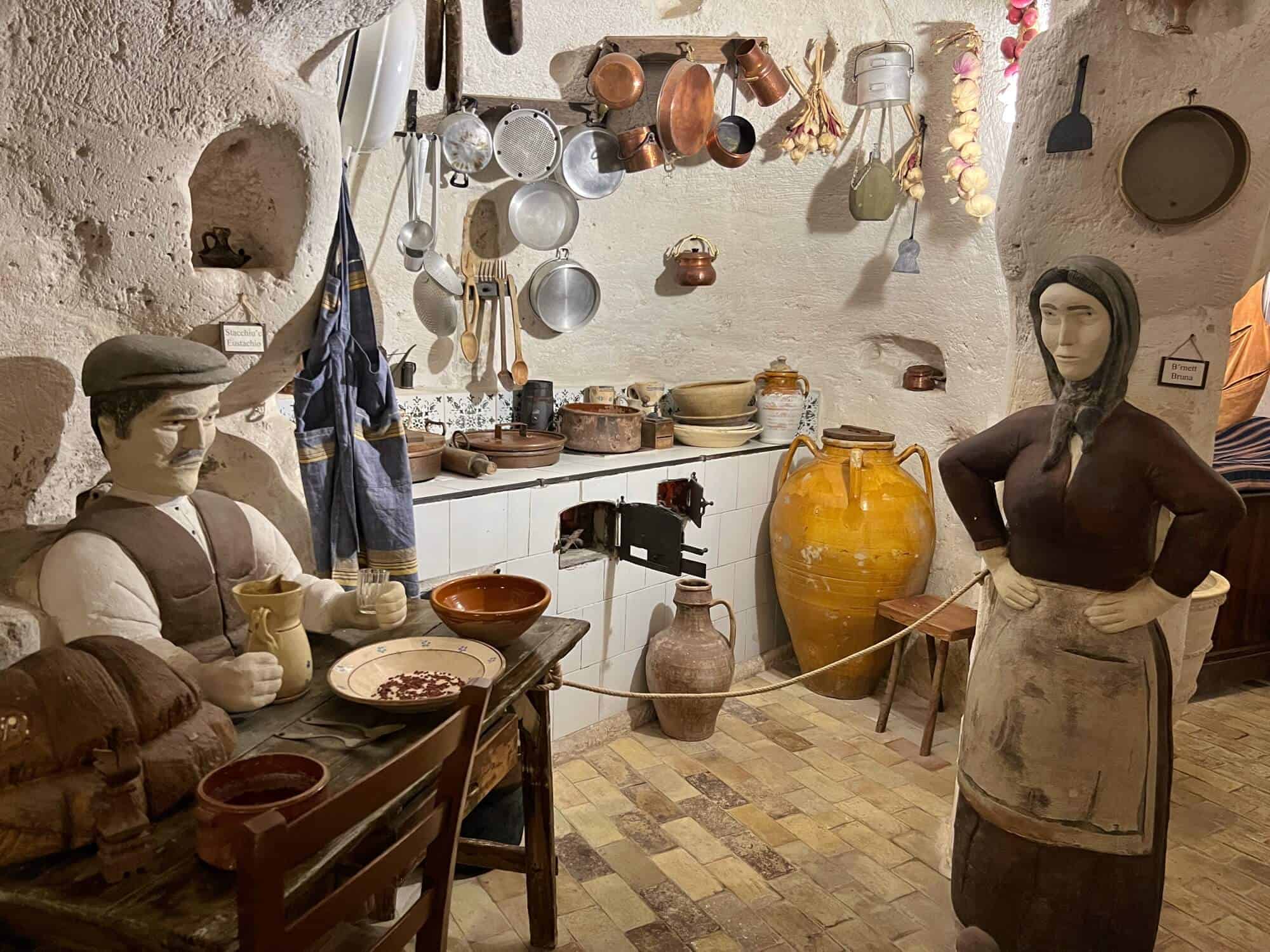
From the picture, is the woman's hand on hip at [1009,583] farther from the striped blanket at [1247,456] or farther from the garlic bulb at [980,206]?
the striped blanket at [1247,456]

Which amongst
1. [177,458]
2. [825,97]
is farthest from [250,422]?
[825,97]

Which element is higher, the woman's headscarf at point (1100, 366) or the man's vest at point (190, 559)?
the woman's headscarf at point (1100, 366)

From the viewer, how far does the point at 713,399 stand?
3.93 metres

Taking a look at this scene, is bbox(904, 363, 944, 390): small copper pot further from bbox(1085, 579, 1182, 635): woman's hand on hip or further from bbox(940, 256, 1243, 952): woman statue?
bbox(1085, 579, 1182, 635): woman's hand on hip

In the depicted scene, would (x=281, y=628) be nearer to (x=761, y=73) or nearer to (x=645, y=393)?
(x=645, y=393)

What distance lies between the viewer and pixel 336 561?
2268 mm

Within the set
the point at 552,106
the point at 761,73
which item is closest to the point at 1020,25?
the point at 761,73

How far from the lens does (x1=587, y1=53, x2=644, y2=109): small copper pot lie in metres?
3.43

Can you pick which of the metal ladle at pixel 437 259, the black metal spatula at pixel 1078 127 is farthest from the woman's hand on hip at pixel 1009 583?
the metal ladle at pixel 437 259

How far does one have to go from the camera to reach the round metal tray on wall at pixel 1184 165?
202cm

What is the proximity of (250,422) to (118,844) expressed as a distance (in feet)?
4.04

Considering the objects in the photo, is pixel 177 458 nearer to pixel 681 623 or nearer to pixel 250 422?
pixel 250 422

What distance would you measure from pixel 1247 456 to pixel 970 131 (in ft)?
6.50

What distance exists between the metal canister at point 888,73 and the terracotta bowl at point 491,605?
263cm
